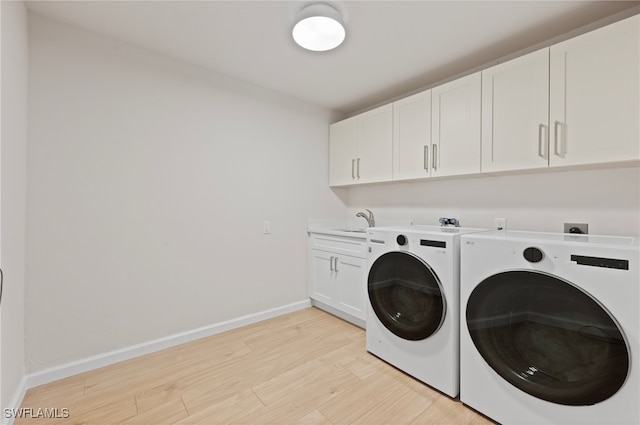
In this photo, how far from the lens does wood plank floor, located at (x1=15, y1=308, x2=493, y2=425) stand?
1477 millimetres

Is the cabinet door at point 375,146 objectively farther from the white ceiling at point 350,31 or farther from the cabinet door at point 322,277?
the cabinet door at point 322,277

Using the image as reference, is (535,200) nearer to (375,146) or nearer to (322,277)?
(375,146)

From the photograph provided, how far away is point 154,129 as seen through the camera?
2.13 metres

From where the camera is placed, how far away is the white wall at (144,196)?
176 centimetres

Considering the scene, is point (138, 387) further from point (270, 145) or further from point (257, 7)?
point (257, 7)

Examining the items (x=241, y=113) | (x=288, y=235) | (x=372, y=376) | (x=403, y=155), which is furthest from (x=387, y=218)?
(x=241, y=113)

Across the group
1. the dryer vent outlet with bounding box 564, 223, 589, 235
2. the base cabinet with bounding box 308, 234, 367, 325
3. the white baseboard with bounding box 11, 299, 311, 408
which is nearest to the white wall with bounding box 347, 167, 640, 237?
the dryer vent outlet with bounding box 564, 223, 589, 235

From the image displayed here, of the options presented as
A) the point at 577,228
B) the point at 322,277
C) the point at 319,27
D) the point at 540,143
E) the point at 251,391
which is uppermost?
Result: the point at 319,27

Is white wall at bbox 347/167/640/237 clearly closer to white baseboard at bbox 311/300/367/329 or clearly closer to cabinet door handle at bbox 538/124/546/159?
cabinet door handle at bbox 538/124/546/159

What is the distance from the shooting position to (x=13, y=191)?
146cm

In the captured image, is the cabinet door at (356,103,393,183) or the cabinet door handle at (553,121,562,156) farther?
the cabinet door at (356,103,393,183)

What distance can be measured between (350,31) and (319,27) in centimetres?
26

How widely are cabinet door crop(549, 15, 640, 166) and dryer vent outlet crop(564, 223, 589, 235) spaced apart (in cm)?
46

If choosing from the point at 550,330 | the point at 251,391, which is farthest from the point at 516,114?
the point at 251,391
